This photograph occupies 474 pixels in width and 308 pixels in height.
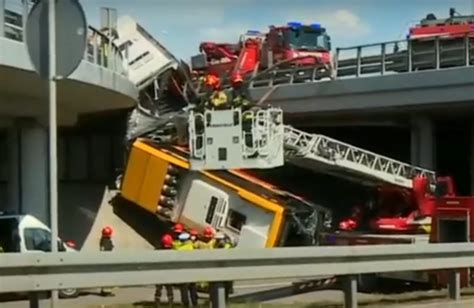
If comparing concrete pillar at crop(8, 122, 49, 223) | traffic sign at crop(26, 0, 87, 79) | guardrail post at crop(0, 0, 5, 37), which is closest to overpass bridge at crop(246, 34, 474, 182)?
concrete pillar at crop(8, 122, 49, 223)

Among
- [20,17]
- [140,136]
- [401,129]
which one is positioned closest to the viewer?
[20,17]

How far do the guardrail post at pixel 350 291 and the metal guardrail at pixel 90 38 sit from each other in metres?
5.47

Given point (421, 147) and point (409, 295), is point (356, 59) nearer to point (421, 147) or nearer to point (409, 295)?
point (421, 147)

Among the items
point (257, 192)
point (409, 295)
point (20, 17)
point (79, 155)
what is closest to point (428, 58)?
point (257, 192)

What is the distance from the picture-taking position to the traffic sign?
350 inches

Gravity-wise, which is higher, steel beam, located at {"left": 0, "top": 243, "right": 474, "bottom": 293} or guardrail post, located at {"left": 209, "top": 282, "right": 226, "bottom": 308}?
steel beam, located at {"left": 0, "top": 243, "right": 474, "bottom": 293}

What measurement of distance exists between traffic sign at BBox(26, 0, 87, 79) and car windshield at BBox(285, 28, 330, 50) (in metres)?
31.3

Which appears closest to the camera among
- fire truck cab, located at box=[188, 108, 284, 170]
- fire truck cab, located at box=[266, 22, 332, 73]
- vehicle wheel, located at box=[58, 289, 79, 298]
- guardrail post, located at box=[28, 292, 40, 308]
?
guardrail post, located at box=[28, 292, 40, 308]

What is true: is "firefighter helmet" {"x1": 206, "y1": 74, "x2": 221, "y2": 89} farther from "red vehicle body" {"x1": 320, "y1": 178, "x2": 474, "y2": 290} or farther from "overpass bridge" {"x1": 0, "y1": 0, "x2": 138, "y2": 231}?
"red vehicle body" {"x1": 320, "y1": 178, "x2": 474, "y2": 290}

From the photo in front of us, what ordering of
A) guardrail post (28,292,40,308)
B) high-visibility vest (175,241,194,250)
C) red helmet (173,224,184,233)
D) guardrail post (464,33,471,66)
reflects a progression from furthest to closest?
guardrail post (464,33,471,66)
red helmet (173,224,184,233)
high-visibility vest (175,241,194,250)
guardrail post (28,292,40,308)

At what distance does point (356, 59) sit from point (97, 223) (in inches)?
404

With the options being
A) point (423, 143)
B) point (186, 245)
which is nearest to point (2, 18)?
point (186, 245)

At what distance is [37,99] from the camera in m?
26.8

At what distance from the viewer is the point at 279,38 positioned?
39781 millimetres
